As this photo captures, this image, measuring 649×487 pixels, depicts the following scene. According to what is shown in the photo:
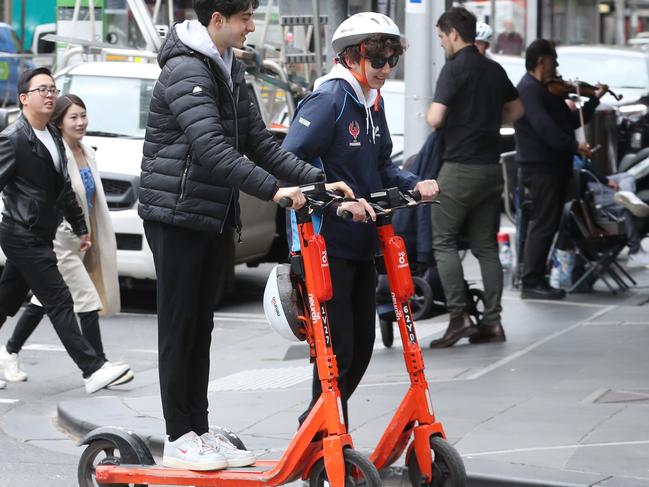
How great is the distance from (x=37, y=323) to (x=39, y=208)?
2.97ft

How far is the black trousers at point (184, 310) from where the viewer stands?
18.7 feet

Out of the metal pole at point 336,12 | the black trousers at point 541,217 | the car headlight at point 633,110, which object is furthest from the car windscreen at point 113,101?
the car headlight at point 633,110

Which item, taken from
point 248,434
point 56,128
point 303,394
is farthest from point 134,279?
point 248,434

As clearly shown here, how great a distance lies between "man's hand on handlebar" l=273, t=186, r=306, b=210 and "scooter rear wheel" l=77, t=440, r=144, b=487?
1.35m

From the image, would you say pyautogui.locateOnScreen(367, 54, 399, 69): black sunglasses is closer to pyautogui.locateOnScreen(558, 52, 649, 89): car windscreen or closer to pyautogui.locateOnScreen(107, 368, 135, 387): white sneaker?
pyautogui.locateOnScreen(107, 368, 135, 387): white sneaker

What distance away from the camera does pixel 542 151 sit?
38.2 feet

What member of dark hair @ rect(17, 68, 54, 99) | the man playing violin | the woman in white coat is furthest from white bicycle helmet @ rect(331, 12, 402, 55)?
the man playing violin

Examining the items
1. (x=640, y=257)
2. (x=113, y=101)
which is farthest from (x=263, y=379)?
(x=640, y=257)

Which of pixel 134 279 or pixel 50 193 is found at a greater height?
pixel 50 193

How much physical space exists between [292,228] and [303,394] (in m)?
2.45

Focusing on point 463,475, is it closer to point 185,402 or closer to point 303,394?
point 185,402

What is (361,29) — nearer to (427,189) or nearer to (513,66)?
(427,189)

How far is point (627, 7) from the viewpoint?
4081cm

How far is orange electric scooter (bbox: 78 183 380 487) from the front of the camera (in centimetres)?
532
